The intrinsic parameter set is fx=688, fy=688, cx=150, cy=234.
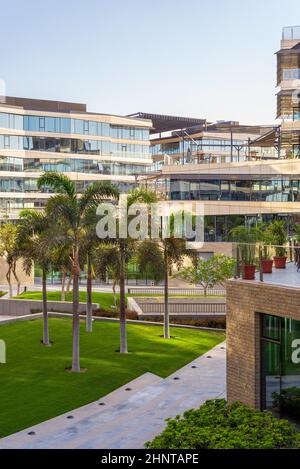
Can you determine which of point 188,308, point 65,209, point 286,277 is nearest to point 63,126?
point 188,308

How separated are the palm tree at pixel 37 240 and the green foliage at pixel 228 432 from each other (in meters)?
14.2

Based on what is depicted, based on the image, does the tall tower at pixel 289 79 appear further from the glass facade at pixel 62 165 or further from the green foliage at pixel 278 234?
the glass facade at pixel 62 165

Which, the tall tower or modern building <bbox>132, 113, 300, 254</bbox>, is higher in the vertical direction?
the tall tower

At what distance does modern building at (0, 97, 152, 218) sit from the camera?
75438mm

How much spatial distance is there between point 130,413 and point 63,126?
58.5 meters

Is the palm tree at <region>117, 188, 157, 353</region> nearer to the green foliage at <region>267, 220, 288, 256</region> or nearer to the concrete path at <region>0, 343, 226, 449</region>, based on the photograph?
the concrete path at <region>0, 343, 226, 449</region>

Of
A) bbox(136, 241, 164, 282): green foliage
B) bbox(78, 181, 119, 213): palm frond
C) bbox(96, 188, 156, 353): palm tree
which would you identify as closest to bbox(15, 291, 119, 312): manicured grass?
bbox(136, 241, 164, 282): green foliage

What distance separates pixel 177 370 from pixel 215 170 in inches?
1416

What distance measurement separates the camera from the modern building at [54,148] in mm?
75438

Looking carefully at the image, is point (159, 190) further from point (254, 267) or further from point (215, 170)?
point (254, 267)

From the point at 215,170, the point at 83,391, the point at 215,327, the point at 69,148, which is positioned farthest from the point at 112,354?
the point at 69,148

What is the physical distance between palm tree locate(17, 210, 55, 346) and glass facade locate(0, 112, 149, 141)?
1739 inches

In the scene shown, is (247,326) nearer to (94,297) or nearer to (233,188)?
(94,297)

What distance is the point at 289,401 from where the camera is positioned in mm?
16812
